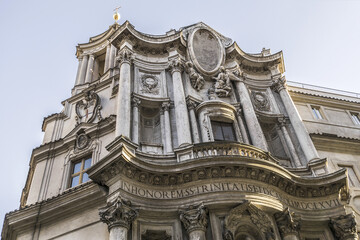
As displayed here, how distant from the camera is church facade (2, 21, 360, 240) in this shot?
12648mm

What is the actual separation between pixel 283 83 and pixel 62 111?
12718 mm

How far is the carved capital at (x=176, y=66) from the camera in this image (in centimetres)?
1823

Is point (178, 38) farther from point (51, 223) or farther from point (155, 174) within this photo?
point (51, 223)

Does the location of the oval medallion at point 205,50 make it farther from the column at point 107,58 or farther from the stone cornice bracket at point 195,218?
the stone cornice bracket at point 195,218

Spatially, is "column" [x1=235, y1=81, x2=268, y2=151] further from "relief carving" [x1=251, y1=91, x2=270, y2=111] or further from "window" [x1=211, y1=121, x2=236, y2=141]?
"relief carving" [x1=251, y1=91, x2=270, y2=111]

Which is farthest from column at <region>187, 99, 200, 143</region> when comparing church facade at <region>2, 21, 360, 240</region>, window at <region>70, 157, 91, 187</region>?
window at <region>70, 157, 91, 187</region>

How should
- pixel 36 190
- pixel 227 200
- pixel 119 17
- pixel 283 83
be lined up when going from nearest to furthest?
pixel 227 200, pixel 36 190, pixel 283 83, pixel 119 17

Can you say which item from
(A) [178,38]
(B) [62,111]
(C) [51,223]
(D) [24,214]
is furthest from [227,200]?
(B) [62,111]

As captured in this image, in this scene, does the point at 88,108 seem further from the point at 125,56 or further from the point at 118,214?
the point at 118,214

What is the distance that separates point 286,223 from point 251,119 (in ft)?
19.1

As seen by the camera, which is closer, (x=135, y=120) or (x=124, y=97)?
(x=135, y=120)

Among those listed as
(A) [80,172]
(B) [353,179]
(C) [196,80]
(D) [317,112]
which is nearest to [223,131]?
(C) [196,80]

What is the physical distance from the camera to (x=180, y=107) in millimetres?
16266

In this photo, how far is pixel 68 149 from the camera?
57.8 feet
